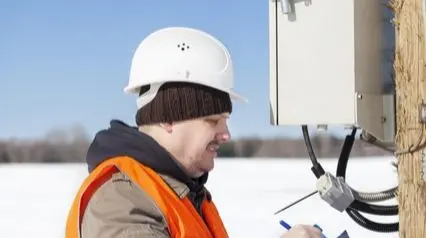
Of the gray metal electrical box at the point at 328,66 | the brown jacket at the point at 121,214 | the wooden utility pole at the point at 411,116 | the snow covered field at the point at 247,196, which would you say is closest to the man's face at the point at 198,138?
the brown jacket at the point at 121,214

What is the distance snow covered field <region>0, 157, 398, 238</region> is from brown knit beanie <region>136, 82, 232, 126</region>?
11.7ft

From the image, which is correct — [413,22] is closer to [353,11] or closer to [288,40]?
[353,11]

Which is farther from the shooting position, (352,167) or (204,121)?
(352,167)

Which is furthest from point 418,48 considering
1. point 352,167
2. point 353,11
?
point 352,167

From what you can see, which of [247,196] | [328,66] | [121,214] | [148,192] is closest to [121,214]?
[121,214]

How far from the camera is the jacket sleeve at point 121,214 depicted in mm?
1307

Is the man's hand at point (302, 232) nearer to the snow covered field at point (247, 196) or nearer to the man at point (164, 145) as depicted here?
the man at point (164, 145)

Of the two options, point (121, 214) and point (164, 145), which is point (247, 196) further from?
point (121, 214)

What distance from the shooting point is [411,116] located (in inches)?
81.9

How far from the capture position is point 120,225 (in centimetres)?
131

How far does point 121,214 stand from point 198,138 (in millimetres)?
288

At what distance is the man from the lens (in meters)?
1.38

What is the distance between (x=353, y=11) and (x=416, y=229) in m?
0.70

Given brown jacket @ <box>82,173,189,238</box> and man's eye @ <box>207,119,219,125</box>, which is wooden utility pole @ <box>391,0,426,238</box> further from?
brown jacket @ <box>82,173,189,238</box>
